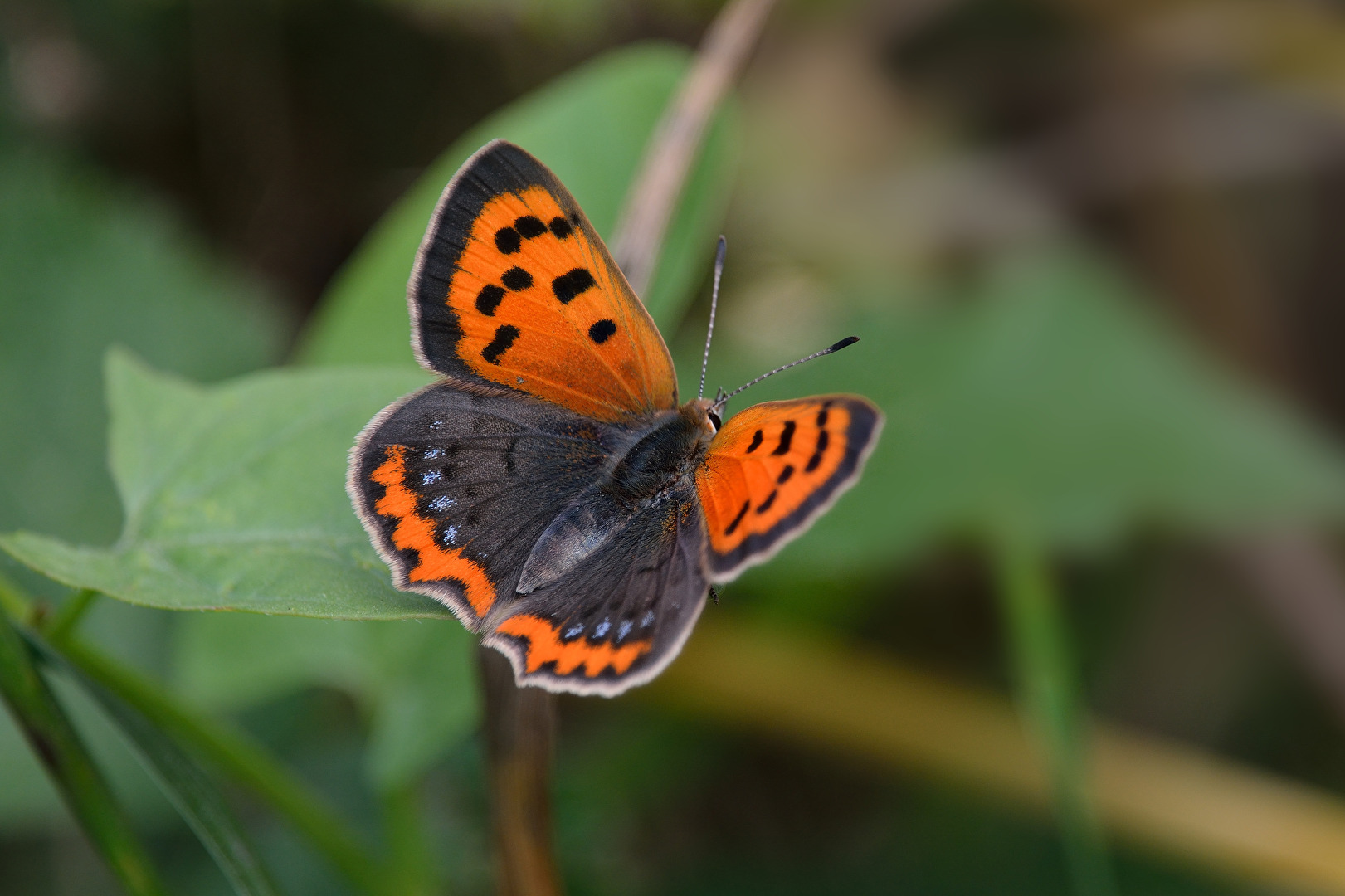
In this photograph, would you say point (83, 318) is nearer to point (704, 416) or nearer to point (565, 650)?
point (704, 416)

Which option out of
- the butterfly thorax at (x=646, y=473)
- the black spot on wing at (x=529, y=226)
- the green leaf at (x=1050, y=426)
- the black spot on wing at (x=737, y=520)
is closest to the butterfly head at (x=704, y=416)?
the butterfly thorax at (x=646, y=473)

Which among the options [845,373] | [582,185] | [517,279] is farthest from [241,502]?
[845,373]

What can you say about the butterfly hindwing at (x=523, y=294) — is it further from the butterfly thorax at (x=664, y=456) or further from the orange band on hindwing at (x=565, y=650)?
the orange band on hindwing at (x=565, y=650)

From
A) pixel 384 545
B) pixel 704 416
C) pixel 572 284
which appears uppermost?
pixel 572 284

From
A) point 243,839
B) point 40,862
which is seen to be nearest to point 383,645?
point 243,839

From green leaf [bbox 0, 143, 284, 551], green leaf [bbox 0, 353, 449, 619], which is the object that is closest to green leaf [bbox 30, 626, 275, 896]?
green leaf [bbox 0, 353, 449, 619]

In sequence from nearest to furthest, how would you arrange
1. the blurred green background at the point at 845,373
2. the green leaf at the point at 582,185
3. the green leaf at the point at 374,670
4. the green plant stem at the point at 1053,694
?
the green leaf at the point at 374,670, the green leaf at the point at 582,185, the green plant stem at the point at 1053,694, the blurred green background at the point at 845,373

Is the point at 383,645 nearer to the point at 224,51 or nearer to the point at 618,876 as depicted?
the point at 618,876

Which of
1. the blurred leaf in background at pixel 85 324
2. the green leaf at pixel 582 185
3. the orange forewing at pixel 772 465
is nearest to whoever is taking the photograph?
the orange forewing at pixel 772 465

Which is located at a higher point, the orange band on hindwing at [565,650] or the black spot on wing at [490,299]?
the black spot on wing at [490,299]
